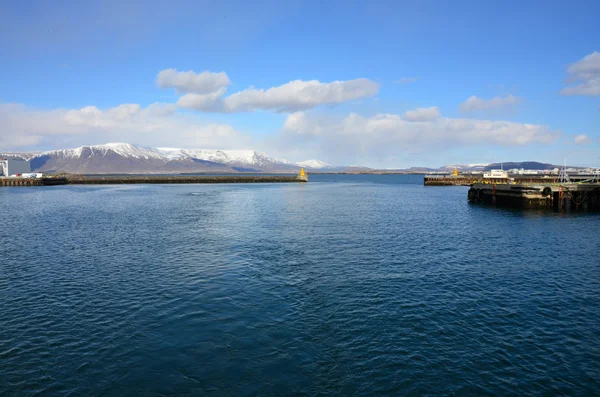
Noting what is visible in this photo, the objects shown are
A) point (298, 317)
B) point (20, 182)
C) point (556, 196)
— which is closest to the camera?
point (298, 317)

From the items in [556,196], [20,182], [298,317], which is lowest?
[298,317]

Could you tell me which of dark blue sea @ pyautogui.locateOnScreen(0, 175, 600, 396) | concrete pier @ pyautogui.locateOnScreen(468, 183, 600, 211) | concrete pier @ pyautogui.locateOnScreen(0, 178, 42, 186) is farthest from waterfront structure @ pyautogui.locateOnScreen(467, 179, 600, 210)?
concrete pier @ pyautogui.locateOnScreen(0, 178, 42, 186)

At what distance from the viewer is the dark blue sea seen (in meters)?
14.4

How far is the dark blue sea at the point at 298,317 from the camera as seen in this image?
1441 centimetres

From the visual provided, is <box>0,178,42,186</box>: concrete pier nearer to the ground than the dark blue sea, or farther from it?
farther from it

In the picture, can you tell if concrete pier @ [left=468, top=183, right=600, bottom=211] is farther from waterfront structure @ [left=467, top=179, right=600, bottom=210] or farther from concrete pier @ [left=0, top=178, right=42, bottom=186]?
concrete pier @ [left=0, top=178, right=42, bottom=186]

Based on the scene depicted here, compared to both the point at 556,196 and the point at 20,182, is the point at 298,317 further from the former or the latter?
the point at 20,182

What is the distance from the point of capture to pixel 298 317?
795 inches

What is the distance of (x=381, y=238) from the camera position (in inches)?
1690

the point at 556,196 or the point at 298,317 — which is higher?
the point at 556,196

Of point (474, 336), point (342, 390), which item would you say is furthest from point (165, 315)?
point (474, 336)

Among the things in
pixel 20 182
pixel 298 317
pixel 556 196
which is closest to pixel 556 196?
pixel 556 196

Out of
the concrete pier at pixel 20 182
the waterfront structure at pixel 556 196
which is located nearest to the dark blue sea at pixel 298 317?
the waterfront structure at pixel 556 196

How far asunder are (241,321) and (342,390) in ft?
25.4
